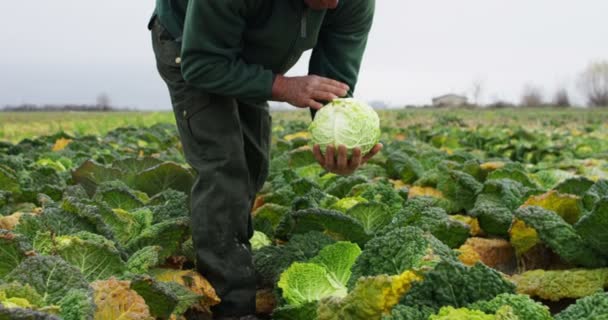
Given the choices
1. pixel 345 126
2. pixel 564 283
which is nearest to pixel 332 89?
pixel 345 126

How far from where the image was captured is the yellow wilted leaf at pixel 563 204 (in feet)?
12.6

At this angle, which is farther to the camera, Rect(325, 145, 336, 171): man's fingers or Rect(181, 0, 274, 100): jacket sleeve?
Rect(325, 145, 336, 171): man's fingers

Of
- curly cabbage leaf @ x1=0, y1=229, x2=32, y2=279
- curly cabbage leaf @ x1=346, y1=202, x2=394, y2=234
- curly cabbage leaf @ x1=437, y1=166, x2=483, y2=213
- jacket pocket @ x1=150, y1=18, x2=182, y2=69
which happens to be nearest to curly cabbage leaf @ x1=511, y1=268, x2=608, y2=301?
curly cabbage leaf @ x1=346, y1=202, x2=394, y2=234

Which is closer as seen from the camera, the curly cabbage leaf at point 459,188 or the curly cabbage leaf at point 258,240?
the curly cabbage leaf at point 258,240

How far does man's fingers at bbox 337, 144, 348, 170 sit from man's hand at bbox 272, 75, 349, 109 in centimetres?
28

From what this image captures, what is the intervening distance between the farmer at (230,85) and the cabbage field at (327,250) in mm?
156

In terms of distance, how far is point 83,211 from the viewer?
321 centimetres

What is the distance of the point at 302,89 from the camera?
9.74 feet

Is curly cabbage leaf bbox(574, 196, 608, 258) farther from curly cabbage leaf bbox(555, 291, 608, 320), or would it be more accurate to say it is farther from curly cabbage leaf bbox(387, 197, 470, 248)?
curly cabbage leaf bbox(555, 291, 608, 320)

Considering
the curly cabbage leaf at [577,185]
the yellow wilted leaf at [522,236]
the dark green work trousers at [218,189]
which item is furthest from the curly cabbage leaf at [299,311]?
the curly cabbage leaf at [577,185]

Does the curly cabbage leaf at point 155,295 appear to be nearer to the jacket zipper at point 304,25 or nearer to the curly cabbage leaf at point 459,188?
the jacket zipper at point 304,25

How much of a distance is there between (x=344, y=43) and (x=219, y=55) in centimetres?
87

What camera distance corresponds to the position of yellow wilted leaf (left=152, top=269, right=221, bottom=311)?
3031 millimetres

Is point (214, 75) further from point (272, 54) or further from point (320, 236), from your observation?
point (320, 236)
